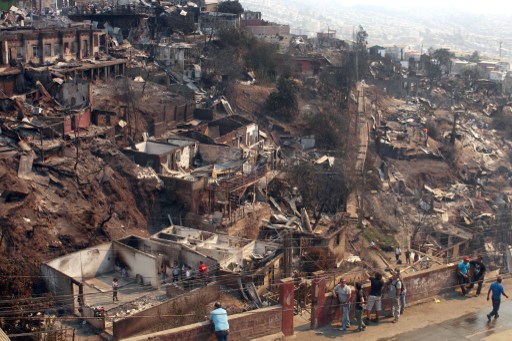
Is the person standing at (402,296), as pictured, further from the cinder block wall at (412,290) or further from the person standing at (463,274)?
the person standing at (463,274)

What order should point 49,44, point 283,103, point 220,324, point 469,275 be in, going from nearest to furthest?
point 220,324 < point 469,275 < point 49,44 < point 283,103

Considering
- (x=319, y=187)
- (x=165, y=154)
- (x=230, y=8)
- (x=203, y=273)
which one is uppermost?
(x=230, y=8)

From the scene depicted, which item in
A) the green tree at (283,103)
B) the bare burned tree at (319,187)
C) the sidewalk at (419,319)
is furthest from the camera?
the green tree at (283,103)

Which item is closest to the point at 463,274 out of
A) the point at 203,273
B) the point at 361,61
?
the point at 203,273

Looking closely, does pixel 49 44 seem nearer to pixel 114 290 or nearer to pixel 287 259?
pixel 114 290

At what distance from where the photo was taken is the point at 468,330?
9.23 meters

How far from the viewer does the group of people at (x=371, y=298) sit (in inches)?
347

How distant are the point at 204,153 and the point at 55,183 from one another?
6.26 meters

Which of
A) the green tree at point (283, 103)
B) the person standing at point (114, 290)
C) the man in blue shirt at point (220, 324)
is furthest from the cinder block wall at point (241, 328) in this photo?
the green tree at point (283, 103)

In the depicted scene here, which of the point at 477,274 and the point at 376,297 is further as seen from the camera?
the point at 477,274

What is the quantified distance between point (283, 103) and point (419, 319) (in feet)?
70.6

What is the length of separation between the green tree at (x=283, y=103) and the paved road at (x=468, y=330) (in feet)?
69.5

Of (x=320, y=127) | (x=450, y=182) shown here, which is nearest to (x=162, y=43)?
(x=320, y=127)

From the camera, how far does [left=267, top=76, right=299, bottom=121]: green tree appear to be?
30250 millimetres
